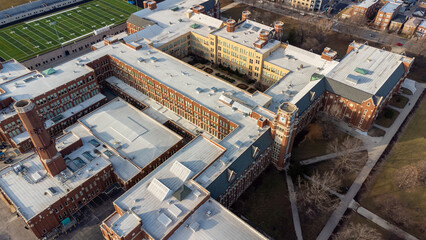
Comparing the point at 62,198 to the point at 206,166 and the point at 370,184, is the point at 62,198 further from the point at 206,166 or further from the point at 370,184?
the point at 370,184

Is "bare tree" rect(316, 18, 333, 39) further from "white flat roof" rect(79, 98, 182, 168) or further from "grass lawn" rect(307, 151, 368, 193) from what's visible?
"white flat roof" rect(79, 98, 182, 168)

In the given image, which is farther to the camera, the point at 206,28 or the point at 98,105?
the point at 206,28

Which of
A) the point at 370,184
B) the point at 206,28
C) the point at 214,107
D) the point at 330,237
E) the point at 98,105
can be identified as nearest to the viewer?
the point at 330,237

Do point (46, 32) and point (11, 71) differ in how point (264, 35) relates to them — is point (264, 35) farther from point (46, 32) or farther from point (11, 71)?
point (46, 32)

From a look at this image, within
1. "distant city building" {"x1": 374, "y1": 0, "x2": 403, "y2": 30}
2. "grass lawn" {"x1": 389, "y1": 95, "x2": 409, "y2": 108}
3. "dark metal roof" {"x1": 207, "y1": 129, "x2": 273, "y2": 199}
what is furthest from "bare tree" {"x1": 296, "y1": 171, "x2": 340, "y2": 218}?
"distant city building" {"x1": 374, "y1": 0, "x2": 403, "y2": 30}

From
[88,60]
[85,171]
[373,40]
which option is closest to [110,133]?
[85,171]

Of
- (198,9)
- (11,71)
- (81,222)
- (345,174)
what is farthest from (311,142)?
(11,71)
